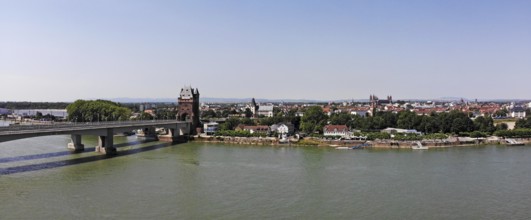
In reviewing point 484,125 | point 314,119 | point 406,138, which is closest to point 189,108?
point 314,119

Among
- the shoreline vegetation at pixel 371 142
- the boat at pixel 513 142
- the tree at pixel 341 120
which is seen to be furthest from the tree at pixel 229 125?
the boat at pixel 513 142

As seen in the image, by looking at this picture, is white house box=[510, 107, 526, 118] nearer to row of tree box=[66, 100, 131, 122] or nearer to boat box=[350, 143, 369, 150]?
boat box=[350, 143, 369, 150]

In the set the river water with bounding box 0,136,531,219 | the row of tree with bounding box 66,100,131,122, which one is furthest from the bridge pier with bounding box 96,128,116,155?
the row of tree with bounding box 66,100,131,122

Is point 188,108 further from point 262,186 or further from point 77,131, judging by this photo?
point 262,186

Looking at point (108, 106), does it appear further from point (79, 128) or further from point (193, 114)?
point (79, 128)

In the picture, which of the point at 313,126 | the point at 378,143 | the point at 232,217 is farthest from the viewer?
the point at 313,126

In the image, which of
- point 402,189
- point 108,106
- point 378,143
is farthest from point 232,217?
point 108,106

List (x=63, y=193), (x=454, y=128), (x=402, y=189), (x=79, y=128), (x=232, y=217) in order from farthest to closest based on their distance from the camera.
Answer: (x=454, y=128), (x=79, y=128), (x=402, y=189), (x=63, y=193), (x=232, y=217)
